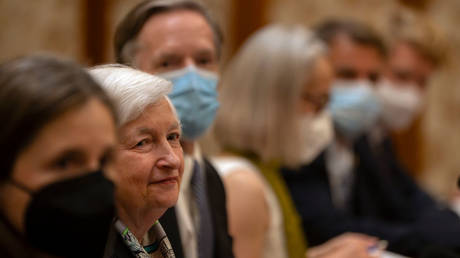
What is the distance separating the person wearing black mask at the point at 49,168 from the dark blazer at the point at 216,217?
601 mm

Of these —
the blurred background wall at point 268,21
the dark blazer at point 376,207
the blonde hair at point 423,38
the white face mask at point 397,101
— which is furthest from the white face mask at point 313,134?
the blonde hair at point 423,38

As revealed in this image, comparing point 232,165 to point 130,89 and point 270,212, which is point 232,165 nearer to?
point 270,212

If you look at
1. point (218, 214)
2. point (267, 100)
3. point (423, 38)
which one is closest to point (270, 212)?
point (267, 100)

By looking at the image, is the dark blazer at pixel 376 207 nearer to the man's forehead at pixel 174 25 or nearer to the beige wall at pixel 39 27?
the man's forehead at pixel 174 25

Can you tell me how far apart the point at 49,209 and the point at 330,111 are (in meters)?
2.53

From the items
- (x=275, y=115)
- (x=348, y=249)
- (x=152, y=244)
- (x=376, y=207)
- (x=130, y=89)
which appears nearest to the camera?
A: (x=130, y=89)

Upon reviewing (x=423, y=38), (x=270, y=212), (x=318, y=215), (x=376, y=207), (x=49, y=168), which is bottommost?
(x=376, y=207)

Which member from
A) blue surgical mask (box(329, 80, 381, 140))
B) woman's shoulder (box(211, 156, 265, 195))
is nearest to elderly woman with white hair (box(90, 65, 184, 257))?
woman's shoulder (box(211, 156, 265, 195))

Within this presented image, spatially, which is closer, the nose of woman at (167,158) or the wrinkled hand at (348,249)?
the nose of woman at (167,158)

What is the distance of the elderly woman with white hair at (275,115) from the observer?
2.53 m

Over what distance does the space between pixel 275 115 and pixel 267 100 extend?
0.07 m

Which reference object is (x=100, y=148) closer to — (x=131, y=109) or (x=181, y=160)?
(x=131, y=109)

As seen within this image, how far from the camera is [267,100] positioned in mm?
2635

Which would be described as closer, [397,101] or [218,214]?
[218,214]
